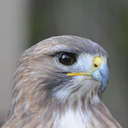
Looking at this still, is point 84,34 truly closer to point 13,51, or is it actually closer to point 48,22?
point 48,22

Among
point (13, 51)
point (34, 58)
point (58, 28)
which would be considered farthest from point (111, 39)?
point (34, 58)

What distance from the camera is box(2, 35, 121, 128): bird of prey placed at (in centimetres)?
263

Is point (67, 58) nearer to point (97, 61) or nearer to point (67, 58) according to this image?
point (67, 58)

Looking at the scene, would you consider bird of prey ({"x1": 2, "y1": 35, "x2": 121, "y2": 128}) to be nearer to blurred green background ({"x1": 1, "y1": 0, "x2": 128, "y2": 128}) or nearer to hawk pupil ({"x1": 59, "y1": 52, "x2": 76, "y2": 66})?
hawk pupil ({"x1": 59, "y1": 52, "x2": 76, "y2": 66})

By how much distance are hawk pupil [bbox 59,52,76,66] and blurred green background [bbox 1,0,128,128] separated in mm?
2494

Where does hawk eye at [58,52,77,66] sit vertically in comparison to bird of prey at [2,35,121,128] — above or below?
above

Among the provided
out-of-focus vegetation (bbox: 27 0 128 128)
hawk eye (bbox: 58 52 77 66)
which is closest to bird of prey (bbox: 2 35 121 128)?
hawk eye (bbox: 58 52 77 66)

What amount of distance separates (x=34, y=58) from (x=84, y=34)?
2.51m

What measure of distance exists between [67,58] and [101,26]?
2552mm

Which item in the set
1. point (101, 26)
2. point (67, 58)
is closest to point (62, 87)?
point (67, 58)

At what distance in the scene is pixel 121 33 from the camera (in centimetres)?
537

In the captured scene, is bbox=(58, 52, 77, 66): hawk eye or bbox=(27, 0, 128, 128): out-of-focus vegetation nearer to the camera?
bbox=(58, 52, 77, 66): hawk eye

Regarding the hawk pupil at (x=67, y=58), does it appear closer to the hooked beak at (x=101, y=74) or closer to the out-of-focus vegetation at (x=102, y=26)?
the hooked beak at (x=101, y=74)

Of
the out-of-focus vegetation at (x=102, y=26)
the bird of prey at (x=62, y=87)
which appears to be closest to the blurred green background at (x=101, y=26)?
the out-of-focus vegetation at (x=102, y=26)
